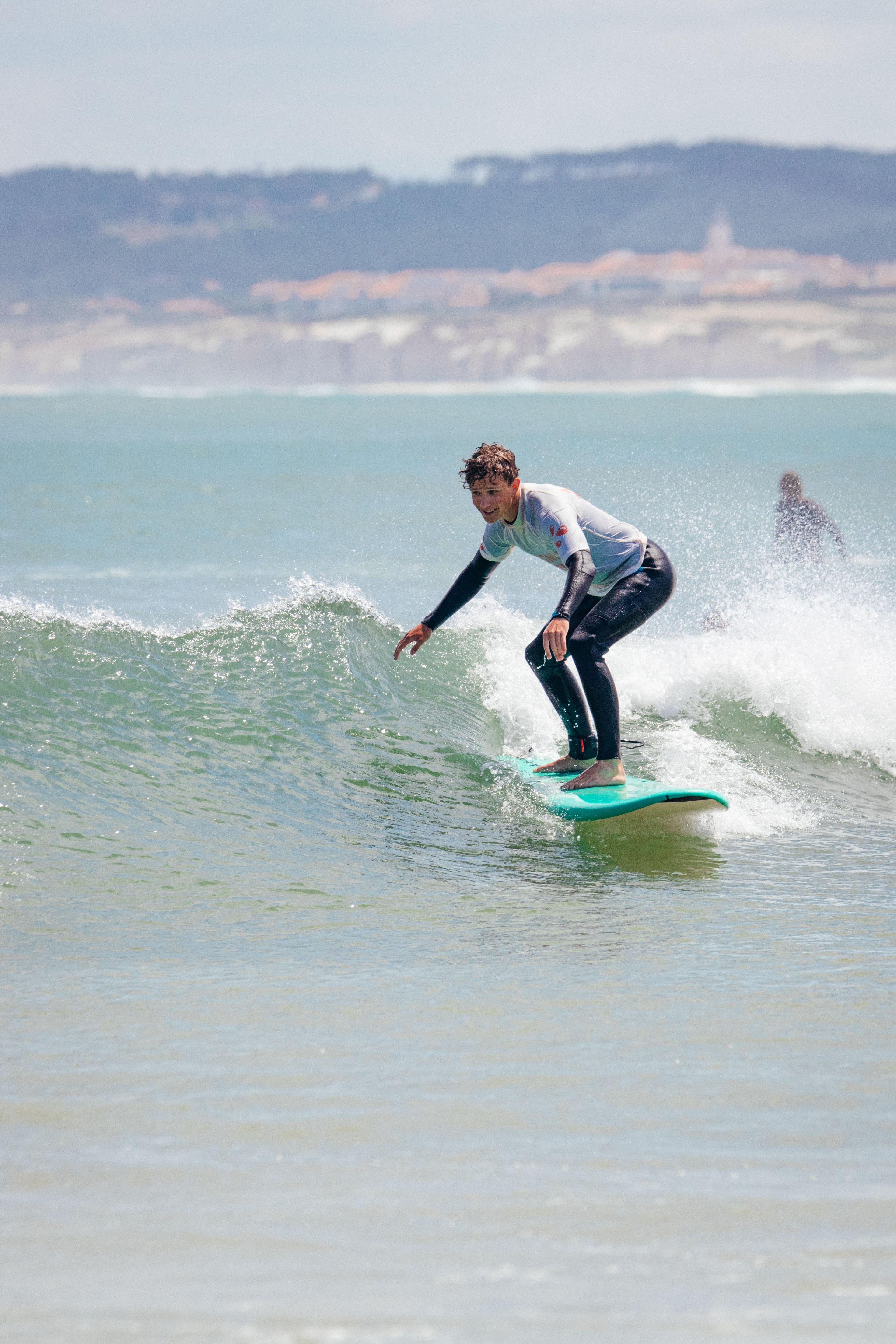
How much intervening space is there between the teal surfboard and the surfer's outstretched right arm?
944 mm

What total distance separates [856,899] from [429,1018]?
199cm

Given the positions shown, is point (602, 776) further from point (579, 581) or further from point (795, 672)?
point (795, 672)

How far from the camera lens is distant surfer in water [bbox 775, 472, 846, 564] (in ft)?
34.2

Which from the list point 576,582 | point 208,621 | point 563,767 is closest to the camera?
point 576,582

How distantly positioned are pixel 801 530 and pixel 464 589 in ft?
16.0

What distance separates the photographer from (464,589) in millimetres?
6453

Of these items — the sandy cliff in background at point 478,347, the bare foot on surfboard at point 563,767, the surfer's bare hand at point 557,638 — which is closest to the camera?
the surfer's bare hand at point 557,638

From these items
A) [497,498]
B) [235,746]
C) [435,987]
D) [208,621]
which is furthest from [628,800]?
[208,621]

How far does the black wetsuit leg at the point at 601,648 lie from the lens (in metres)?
6.20

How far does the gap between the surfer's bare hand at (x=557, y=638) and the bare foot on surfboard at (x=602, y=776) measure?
0.76 m

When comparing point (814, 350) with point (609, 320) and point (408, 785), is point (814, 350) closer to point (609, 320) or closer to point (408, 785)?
point (609, 320)

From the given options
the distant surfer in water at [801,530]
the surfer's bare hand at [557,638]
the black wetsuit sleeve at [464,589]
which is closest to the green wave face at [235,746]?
the black wetsuit sleeve at [464,589]

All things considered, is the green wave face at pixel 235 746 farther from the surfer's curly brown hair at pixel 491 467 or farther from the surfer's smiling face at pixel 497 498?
the surfer's curly brown hair at pixel 491 467

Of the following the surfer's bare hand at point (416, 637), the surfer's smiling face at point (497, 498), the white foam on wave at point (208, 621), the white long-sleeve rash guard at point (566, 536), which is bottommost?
the white foam on wave at point (208, 621)
